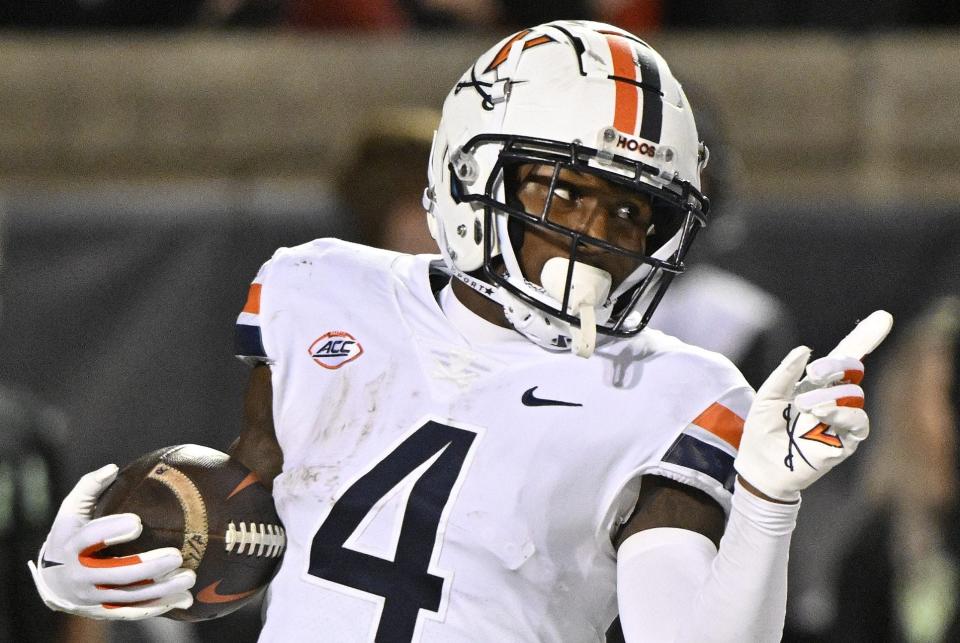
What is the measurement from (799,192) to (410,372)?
8.64 ft

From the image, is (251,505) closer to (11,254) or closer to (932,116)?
(11,254)

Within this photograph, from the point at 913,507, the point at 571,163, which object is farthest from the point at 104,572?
the point at 913,507

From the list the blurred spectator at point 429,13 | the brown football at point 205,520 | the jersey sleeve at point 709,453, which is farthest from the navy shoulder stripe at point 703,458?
the blurred spectator at point 429,13

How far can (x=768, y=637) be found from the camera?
1965mm

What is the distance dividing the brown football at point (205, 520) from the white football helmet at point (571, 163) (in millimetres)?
420

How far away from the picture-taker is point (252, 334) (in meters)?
2.33

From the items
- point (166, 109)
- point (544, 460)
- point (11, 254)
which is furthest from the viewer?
point (166, 109)

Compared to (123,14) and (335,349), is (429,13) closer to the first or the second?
(123,14)

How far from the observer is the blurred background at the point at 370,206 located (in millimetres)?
3732

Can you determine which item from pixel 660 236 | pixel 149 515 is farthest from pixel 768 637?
pixel 149 515

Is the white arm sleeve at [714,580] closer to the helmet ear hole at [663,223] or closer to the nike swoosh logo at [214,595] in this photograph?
the helmet ear hole at [663,223]

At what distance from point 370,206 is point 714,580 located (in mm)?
1826

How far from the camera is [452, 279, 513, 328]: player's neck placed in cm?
227

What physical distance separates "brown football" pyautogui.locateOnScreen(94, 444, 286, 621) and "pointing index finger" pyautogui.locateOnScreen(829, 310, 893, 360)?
30.9 inches
